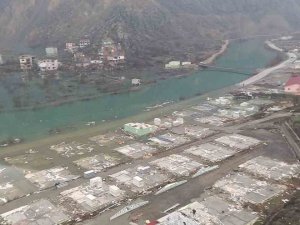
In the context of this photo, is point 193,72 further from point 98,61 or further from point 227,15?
point 227,15

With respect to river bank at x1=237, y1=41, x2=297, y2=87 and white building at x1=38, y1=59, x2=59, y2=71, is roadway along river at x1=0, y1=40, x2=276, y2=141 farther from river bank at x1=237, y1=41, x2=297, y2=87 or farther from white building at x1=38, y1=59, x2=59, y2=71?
white building at x1=38, y1=59, x2=59, y2=71

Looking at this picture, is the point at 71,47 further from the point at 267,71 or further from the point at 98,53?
the point at 267,71

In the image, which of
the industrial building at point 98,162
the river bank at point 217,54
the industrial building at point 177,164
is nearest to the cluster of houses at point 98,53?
the river bank at point 217,54

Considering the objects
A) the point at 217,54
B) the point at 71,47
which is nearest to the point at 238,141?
the point at 217,54

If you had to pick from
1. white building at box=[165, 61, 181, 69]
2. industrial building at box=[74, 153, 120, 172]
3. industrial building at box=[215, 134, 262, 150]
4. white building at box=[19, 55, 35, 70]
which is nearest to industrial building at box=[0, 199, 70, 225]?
industrial building at box=[74, 153, 120, 172]

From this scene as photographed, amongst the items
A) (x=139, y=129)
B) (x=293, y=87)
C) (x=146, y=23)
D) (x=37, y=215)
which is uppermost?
(x=146, y=23)

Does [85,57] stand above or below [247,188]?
above
